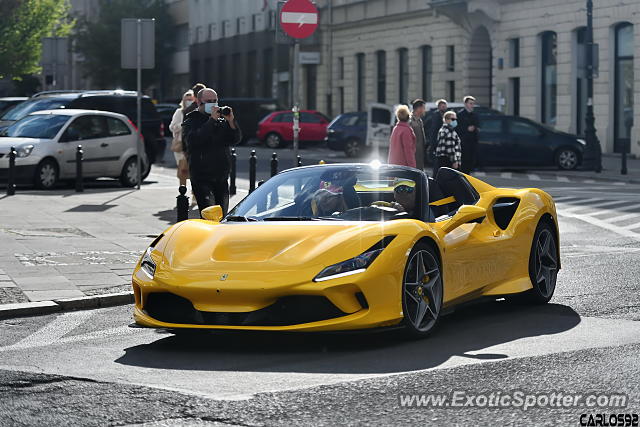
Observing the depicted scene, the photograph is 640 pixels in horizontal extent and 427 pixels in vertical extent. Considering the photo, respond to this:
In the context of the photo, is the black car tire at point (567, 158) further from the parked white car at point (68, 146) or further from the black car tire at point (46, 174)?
the black car tire at point (46, 174)

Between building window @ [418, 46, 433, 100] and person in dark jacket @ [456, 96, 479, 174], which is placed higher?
building window @ [418, 46, 433, 100]

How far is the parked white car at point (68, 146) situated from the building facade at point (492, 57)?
12.2 meters

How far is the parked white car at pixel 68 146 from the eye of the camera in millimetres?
24766


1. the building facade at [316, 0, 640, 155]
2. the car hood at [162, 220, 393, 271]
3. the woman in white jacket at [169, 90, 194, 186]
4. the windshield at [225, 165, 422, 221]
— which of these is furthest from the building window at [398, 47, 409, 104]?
the car hood at [162, 220, 393, 271]

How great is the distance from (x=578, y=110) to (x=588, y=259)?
98.0 feet

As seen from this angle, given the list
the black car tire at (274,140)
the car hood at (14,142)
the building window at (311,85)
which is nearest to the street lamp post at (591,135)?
the car hood at (14,142)

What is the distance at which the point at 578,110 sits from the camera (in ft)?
142

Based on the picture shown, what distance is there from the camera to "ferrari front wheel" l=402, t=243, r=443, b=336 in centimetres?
888

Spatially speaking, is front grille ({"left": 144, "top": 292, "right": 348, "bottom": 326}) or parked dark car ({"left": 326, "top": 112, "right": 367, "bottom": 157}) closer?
front grille ({"left": 144, "top": 292, "right": 348, "bottom": 326})

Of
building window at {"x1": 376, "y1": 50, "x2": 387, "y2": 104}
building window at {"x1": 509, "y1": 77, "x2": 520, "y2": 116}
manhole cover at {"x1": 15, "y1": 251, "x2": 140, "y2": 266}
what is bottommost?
manhole cover at {"x1": 15, "y1": 251, "x2": 140, "y2": 266}

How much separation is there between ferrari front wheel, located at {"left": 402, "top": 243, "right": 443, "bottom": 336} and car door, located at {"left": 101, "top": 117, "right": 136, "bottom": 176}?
17.3 meters

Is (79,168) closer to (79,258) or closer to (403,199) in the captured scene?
(79,258)

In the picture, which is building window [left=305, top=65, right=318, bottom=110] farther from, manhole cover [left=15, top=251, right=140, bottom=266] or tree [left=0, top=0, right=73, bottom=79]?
manhole cover [left=15, top=251, right=140, bottom=266]

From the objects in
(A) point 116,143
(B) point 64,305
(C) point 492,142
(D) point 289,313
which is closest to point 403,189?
(D) point 289,313
